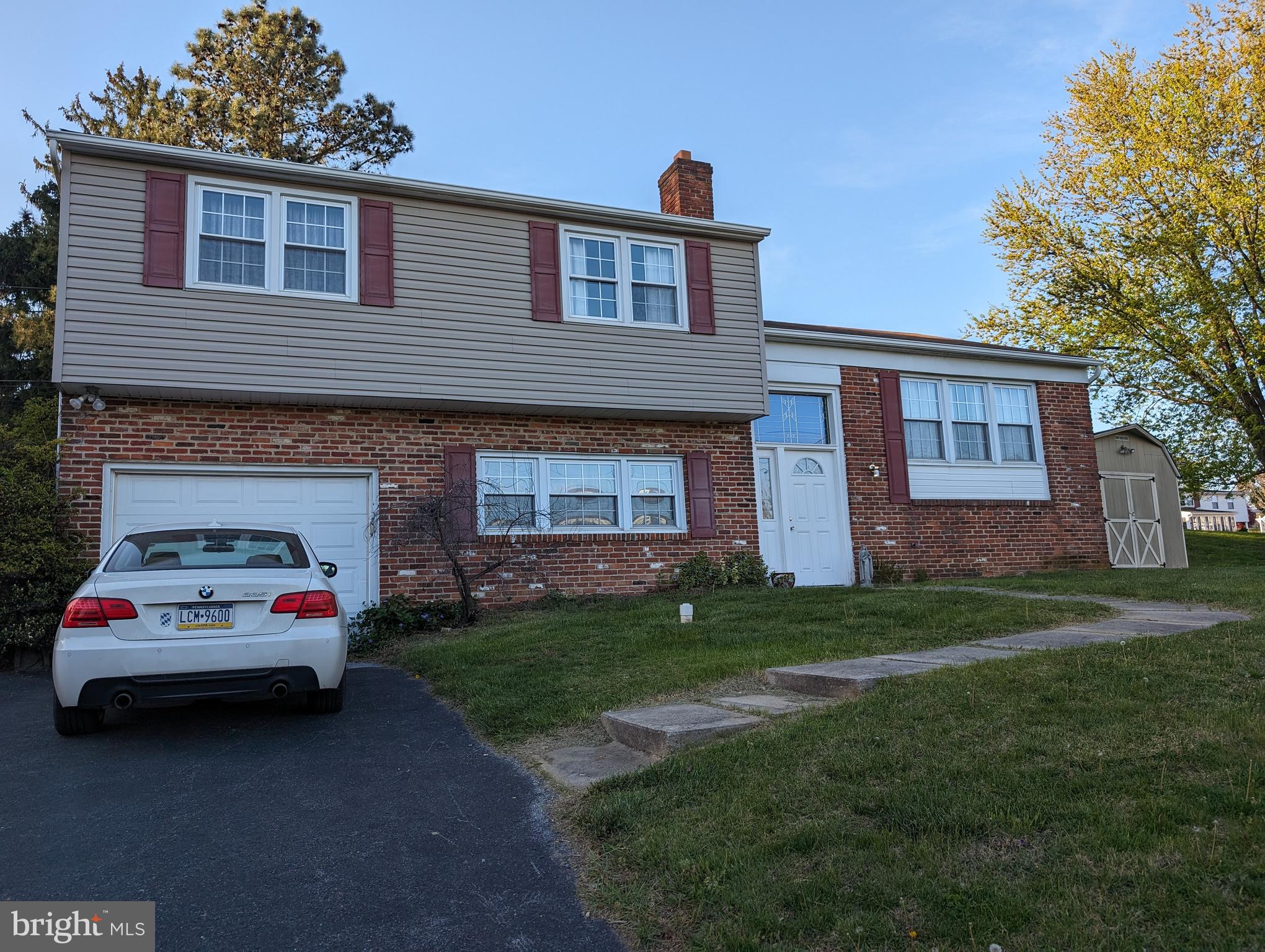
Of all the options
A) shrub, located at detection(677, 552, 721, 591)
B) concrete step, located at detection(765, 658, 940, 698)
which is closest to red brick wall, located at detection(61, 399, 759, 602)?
shrub, located at detection(677, 552, 721, 591)

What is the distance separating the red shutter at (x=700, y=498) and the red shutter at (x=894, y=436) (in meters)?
3.26

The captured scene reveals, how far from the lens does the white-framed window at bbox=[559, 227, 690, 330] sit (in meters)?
11.9

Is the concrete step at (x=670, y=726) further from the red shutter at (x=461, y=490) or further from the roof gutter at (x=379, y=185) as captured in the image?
the roof gutter at (x=379, y=185)

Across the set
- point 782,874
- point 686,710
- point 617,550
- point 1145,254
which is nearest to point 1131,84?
point 1145,254

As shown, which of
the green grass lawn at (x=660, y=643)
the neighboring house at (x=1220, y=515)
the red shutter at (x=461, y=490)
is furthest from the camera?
the neighboring house at (x=1220, y=515)

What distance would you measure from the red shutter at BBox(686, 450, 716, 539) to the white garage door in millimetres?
4349

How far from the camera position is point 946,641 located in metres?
6.92

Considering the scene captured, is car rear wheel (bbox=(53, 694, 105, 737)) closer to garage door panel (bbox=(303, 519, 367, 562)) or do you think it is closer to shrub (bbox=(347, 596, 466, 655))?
shrub (bbox=(347, 596, 466, 655))

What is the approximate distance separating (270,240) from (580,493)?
4.89m

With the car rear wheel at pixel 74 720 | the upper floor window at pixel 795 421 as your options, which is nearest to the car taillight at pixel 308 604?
the car rear wheel at pixel 74 720

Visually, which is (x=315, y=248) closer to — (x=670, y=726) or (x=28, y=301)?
(x=670, y=726)

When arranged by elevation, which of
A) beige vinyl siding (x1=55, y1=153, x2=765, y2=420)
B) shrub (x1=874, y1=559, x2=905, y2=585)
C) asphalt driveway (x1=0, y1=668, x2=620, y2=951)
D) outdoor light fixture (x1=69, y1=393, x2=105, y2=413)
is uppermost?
beige vinyl siding (x1=55, y1=153, x2=765, y2=420)

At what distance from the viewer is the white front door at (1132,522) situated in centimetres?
1606

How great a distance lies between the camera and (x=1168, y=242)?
21641 millimetres
